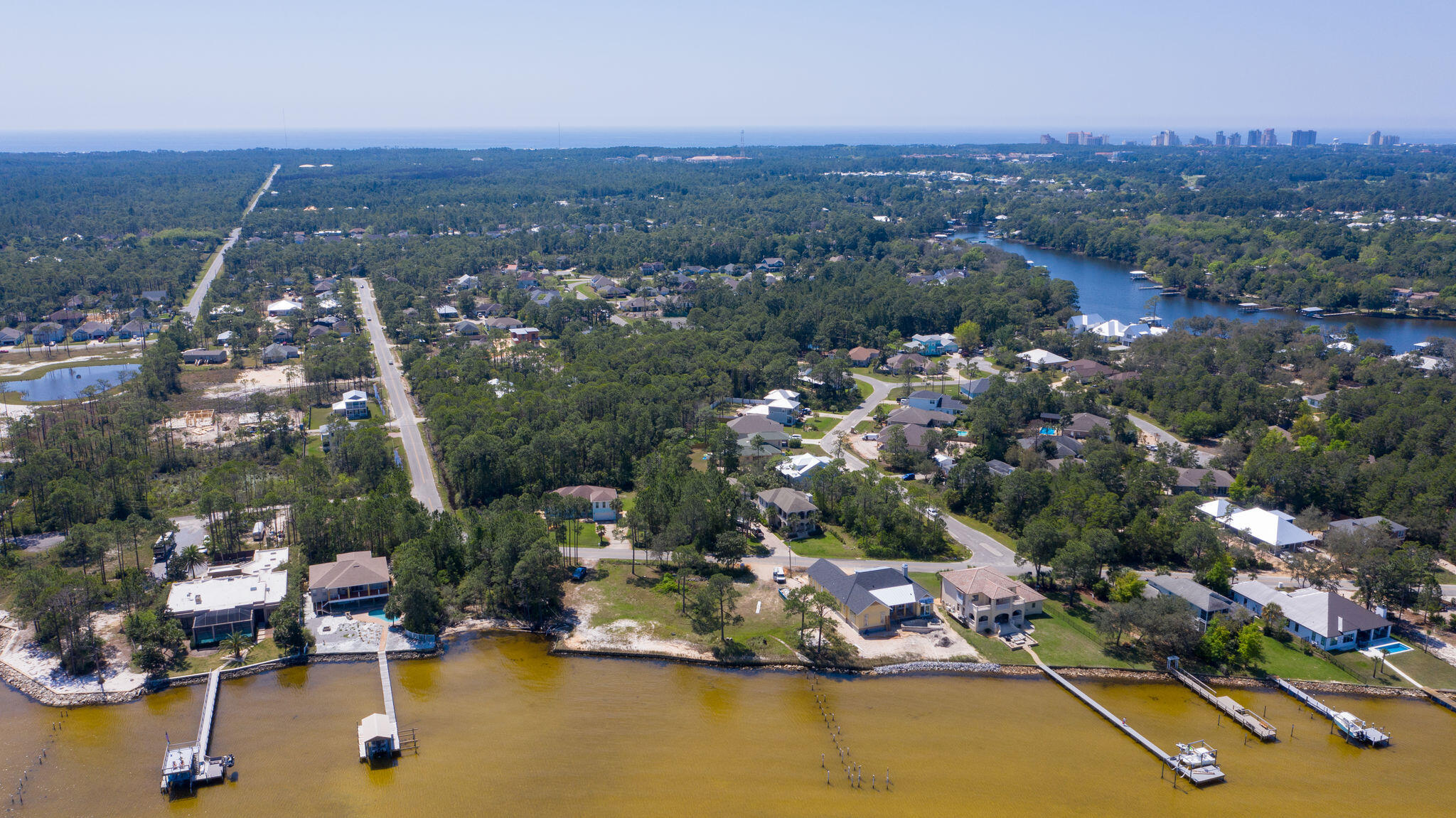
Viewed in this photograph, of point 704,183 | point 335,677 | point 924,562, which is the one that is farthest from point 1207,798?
point 704,183

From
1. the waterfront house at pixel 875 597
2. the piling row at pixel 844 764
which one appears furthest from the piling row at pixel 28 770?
the waterfront house at pixel 875 597

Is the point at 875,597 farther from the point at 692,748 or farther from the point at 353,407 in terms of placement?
the point at 353,407

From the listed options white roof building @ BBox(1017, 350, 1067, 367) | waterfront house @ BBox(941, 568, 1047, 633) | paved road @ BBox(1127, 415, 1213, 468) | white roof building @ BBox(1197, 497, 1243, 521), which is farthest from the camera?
white roof building @ BBox(1017, 350, 1067, 367)

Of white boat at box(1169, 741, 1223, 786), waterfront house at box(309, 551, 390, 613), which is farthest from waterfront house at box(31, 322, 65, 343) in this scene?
white boat at box(1169, 741, 1223, 786)

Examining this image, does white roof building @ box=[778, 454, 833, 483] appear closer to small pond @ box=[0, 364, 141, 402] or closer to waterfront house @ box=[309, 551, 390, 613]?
waterfront house @ box=[309, 551, 390, 613]

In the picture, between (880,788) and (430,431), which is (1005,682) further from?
(430,431)

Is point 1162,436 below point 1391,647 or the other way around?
the other way around

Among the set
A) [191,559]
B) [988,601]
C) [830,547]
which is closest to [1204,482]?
[988,601]
